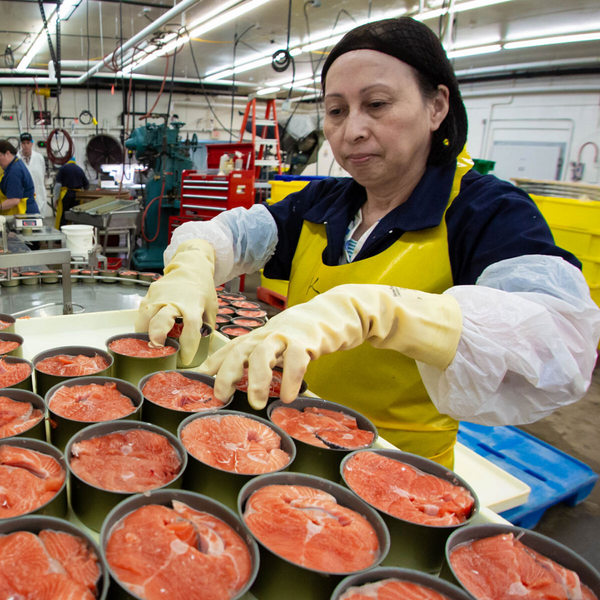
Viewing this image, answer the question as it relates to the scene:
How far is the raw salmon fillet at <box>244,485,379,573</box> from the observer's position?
0.81m

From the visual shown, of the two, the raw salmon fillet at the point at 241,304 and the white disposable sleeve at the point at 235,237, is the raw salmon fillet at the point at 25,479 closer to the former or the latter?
the white disposable sleeve at the point at 235,237

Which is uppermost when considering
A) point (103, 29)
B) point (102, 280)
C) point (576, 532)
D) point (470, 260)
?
point (103, 29)

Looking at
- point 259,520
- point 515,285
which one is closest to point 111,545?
point 259,520

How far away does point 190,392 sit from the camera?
4.30 ft

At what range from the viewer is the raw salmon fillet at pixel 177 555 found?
0.73 meters

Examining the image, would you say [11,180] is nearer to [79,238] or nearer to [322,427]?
[79,238]

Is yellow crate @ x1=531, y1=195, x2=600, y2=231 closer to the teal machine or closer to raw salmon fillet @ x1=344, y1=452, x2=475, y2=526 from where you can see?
raw salmon fillet @ x1=344, y1=452, x2=475, y2=526

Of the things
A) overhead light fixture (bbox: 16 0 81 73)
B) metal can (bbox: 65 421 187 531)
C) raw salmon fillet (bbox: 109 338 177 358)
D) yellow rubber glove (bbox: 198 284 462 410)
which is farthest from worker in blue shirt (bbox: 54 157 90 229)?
metal can (bbox: 65 421 187 531)

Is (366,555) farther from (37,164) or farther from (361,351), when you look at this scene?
(37,164)

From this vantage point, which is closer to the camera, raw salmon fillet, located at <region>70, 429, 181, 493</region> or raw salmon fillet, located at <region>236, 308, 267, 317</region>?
raw salmon fillet, located at <region>70, 429, 181, 493</region>

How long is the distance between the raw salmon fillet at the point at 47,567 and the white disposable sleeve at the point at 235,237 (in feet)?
4.12

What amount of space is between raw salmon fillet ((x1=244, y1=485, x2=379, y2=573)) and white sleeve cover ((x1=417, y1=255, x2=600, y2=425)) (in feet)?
1.36

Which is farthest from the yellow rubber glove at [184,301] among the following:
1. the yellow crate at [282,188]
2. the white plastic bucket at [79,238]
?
the yellow crate at [282,188]

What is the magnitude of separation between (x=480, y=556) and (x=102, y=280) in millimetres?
3493
